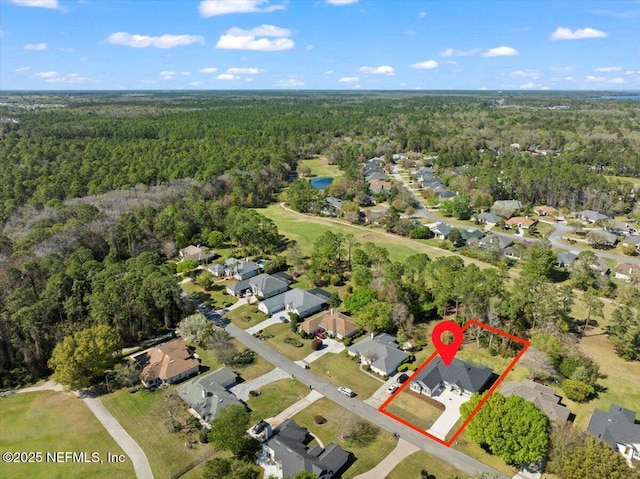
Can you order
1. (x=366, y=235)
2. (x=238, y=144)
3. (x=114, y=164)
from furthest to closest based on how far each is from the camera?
(x=238, y=144), (x=114, y=164), (x=366, y=235)

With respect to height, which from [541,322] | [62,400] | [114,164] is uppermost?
[114,164]

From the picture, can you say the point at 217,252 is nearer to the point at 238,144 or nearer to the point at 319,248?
the point at 319,248

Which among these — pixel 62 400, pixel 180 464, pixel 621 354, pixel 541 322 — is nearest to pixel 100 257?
pixel 62 400

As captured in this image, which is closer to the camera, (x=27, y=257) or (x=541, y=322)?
(x=541, y=322)

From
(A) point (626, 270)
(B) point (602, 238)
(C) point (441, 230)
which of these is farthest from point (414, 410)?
(B) point (602, 238)

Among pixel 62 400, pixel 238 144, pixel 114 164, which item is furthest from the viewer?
pixel 238 144

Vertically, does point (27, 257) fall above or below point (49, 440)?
above

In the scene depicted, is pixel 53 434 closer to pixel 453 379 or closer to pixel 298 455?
pixel 298 455

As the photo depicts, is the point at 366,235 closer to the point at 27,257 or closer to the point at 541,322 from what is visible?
the point at 541,322
